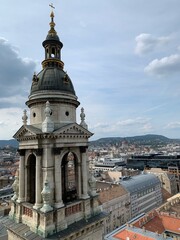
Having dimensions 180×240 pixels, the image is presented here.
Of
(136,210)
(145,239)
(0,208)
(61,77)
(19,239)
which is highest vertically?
(61,77)

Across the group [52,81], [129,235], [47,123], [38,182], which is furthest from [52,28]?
[129,235]

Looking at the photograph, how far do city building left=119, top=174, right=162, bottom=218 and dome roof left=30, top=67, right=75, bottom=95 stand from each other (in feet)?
216

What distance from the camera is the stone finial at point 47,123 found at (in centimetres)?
1591

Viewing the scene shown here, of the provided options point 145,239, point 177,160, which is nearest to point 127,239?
point 145,239

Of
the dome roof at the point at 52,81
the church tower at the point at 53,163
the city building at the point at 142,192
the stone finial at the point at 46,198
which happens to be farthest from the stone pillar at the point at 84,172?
the city building at the point at 142,192

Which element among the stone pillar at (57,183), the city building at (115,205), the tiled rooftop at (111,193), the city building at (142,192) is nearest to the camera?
the stone pillar at (57,183)

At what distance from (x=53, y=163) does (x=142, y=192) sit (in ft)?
249

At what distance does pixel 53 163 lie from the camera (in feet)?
53.0

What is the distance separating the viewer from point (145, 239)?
4091cm

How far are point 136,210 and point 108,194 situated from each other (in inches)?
759

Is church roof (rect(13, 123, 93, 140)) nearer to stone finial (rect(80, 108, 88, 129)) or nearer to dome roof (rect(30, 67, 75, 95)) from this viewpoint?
stone finial (rect(80, 108, 88, 129))

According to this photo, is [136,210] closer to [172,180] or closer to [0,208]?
[172,180]

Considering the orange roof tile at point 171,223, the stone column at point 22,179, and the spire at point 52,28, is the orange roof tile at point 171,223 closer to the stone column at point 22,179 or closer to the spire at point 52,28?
the stone column at point 22,179

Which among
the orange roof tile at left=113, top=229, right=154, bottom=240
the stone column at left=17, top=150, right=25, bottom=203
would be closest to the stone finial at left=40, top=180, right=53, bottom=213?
the stone column at left=17, top=150, right=25, bottom=203
